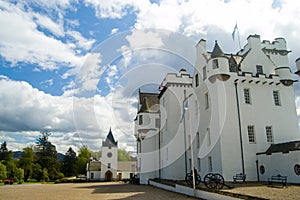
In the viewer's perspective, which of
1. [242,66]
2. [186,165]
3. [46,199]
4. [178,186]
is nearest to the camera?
[46,199]

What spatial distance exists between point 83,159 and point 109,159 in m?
25.4

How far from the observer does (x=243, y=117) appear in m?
21.0

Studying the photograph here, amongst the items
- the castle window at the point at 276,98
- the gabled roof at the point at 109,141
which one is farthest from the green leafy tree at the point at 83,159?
the castle window at the point at 276,98

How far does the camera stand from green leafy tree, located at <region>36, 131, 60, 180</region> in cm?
7000

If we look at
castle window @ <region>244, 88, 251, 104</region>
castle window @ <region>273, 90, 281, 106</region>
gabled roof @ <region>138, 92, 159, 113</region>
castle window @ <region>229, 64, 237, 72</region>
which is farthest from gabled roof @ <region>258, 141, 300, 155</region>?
gabled roof @ <region>138, 92, 159, 113</region>

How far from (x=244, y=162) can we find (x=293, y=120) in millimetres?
6396

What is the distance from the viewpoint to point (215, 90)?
841 inches

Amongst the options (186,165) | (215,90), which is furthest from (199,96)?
(186,165)

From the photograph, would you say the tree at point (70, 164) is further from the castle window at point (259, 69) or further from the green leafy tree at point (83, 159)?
the castle window at point (259, 69)

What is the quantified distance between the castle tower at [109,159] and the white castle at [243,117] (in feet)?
112

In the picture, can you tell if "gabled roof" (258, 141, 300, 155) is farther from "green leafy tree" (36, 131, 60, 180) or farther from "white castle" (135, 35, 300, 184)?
"green leafy tree" (36, 131, 60, 180)

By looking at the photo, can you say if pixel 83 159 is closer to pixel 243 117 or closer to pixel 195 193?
pixel 243 117

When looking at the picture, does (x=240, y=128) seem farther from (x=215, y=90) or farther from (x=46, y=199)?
(x=46, y=199)

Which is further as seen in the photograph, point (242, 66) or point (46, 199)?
point (242, 66)
